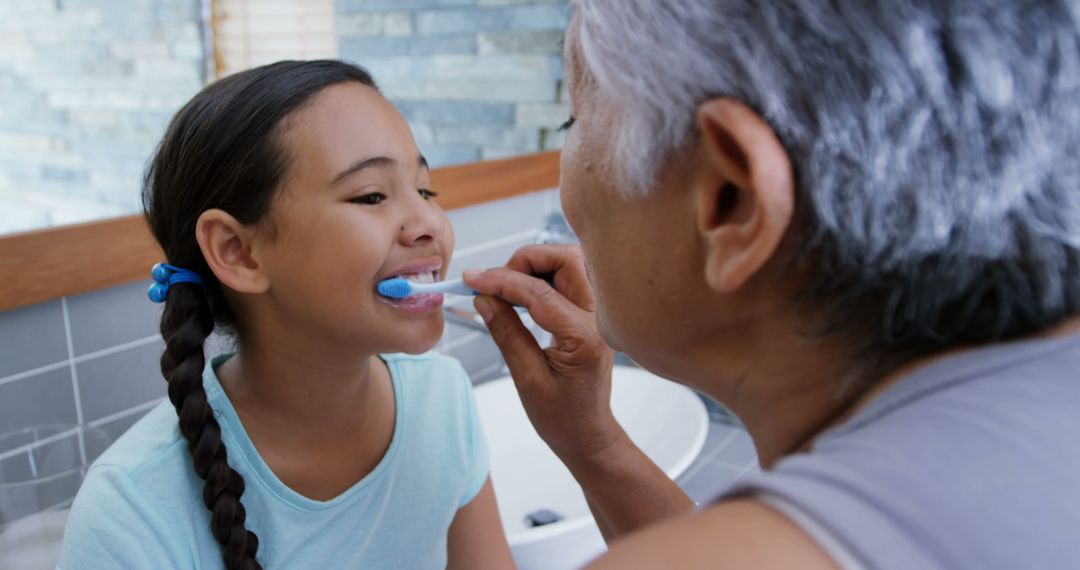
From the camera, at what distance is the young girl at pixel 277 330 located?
79 cm

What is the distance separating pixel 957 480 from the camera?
14.0 inches

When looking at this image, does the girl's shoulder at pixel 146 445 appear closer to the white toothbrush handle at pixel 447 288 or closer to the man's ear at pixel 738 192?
the white toothbrush handle at pixel 447 288

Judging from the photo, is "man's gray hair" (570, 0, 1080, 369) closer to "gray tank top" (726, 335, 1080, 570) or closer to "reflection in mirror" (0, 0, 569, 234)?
"gray tank top" (726, 335, 1080, 570)

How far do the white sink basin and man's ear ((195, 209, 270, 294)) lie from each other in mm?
650

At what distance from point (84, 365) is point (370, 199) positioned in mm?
510

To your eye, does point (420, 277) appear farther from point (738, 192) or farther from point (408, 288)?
point (738, 192)

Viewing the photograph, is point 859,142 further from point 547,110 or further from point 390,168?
point 547,110

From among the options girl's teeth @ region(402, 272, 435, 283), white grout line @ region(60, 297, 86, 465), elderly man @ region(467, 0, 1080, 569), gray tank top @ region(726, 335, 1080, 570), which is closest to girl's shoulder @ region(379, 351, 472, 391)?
girl's teeth @ region(402, 272, 435, 283)

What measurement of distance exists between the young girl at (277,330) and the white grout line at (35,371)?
9.6 inches

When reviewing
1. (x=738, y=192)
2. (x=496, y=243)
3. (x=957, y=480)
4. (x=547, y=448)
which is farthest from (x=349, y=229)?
(x=496, y=243)

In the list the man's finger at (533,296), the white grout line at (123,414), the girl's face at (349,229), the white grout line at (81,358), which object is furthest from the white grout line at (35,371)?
the man's finger at (533,296)

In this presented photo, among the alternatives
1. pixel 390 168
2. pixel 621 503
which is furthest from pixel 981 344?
pixel 390 168

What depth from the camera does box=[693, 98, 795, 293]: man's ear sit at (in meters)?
0.43

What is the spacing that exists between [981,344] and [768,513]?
7.4 inches
